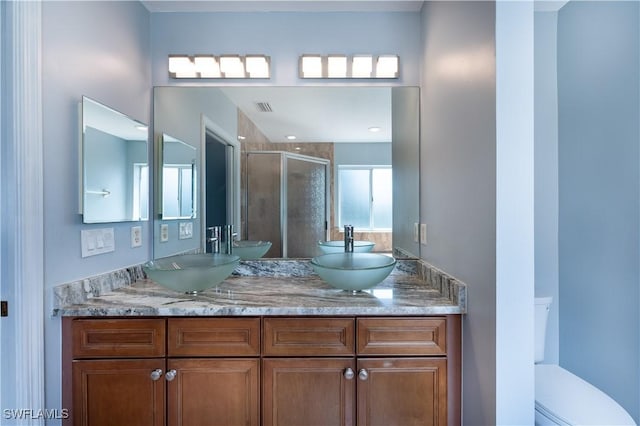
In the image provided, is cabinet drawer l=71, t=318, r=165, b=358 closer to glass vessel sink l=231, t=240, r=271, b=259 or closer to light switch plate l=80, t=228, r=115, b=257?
light switch plate l=80, t=228, r=115, b=257

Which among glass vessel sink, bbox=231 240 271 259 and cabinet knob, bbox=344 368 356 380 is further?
glass vessel sink, bbox=231 240 271 259

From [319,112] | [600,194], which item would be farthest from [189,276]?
[600,194]

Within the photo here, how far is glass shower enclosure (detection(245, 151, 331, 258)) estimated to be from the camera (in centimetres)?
194

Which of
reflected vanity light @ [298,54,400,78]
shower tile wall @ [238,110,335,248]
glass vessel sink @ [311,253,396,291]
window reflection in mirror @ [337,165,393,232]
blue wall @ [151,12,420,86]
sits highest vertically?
blue wall @ [151,12,420,86]

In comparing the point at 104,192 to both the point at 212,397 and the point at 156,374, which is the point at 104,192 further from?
the point at 212,397

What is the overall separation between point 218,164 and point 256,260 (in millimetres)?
648

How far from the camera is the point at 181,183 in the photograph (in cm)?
193

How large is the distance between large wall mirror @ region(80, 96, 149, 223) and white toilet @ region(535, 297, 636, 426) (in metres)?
2.09

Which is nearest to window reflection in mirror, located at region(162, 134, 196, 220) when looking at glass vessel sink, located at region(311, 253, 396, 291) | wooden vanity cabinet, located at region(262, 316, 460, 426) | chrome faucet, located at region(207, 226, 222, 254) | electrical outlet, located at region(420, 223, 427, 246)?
chrome faucet, located at region(207, 226, 222, 254)

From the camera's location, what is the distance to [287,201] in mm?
1965

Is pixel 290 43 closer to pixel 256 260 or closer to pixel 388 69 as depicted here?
pixel 388 69

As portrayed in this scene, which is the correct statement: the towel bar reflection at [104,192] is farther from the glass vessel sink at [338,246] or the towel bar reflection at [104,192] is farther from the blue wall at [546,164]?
the blue wall at [546,164]

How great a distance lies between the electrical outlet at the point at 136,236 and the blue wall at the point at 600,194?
2466 mm

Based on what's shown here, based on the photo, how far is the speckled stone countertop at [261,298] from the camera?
1.30 metres
